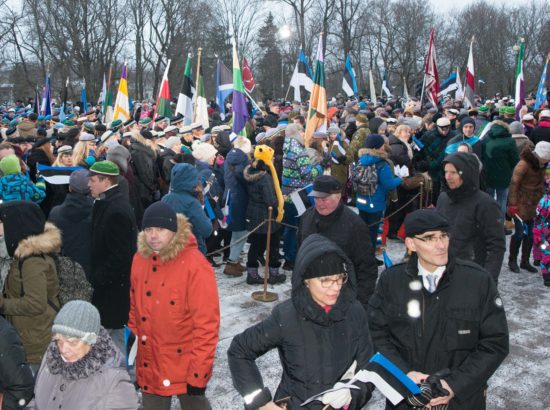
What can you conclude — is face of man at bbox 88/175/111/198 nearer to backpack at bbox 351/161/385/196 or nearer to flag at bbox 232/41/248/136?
backpack at bbox 351/161/385/196

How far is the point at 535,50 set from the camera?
5322 centimetres

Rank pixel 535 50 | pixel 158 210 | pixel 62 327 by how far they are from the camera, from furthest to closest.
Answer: pixel 535 50 → pixel 158 210 → pixel 62 327

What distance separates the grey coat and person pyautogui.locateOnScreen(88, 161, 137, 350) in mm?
1542

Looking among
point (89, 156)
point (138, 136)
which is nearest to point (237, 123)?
point (138, 136)

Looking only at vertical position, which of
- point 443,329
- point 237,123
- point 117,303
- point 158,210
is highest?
point 237,123

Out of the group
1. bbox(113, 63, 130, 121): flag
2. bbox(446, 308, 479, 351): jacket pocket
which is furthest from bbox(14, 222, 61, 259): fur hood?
bbox(113, 63, 130, 121): flag

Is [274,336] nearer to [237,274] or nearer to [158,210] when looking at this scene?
[158,210]

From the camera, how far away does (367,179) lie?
26.3 ft

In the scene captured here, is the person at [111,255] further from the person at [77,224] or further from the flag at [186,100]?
the flag at [186,100]

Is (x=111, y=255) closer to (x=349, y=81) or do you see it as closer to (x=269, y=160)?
(x=269, y=160)

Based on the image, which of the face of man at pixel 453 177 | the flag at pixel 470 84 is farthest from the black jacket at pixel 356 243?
the flag at pixel 470 84

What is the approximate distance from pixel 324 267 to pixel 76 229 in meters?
2.75

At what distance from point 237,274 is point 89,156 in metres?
2.76

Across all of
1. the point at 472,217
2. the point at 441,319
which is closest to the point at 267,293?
the point at 472,217
